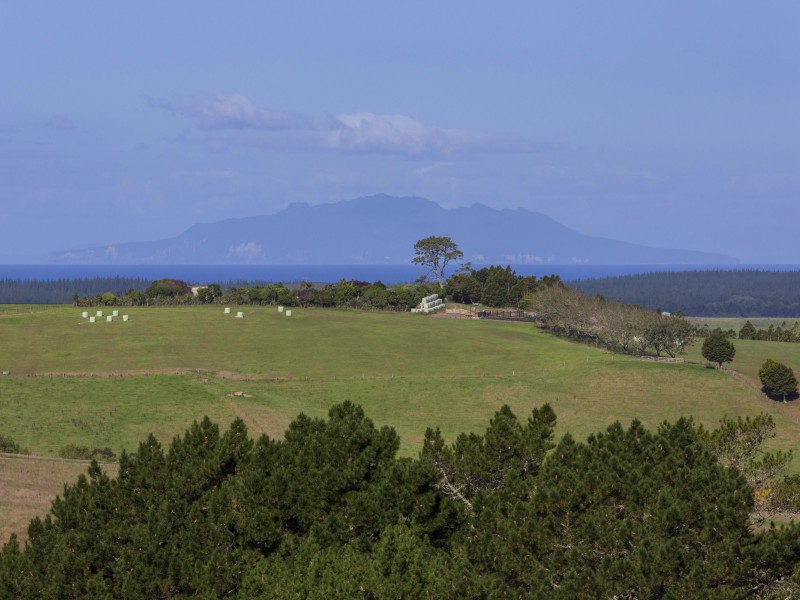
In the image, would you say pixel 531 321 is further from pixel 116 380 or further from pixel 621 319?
pixel 116 380

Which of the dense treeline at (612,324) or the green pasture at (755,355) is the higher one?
the dense treeline at (612,324)

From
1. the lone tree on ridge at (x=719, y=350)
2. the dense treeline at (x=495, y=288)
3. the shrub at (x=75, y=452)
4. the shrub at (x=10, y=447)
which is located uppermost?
the dense treeline at (x=495, y=288)

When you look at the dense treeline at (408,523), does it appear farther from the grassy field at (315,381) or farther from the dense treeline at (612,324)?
the dense treeline at (612,324)

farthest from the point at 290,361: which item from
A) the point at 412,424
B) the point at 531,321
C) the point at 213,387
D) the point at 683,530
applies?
the point at 683,530

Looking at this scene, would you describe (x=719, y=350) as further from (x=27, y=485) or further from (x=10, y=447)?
(x=27, y=485)

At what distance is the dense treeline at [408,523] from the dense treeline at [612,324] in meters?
64.4

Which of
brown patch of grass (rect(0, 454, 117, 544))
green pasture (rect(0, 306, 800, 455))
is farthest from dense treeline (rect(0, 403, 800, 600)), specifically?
green pasture (rect(0, 306, 800, 455))

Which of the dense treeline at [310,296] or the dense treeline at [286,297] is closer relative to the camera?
the dense treeline at [310,296]

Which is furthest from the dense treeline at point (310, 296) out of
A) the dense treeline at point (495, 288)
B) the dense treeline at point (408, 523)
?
the dense treeline at point (408, 523)

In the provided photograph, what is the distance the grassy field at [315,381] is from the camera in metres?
57.2

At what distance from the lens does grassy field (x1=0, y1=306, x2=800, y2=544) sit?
5716cm

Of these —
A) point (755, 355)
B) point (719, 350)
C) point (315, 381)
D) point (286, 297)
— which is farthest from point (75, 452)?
point (286, 297)

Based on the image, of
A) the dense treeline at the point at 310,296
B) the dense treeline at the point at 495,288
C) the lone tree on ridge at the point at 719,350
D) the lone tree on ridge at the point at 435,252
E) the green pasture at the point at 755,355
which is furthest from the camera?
the lone tree on ridge at the point at 435,252

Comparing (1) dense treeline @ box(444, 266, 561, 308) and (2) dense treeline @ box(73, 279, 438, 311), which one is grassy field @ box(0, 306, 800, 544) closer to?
(2) dense treeline @ box(73, 279, 438, 311)
